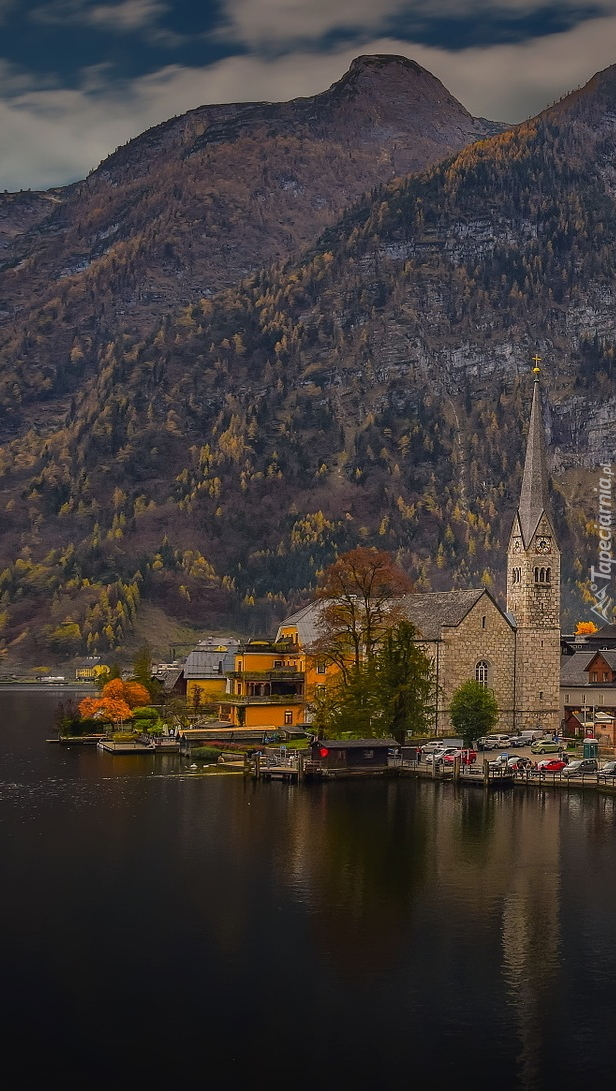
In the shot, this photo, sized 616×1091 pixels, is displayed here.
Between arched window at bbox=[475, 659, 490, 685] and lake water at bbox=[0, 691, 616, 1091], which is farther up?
arched window at bbox=[475, 659, 490, 685]

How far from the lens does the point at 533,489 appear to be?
13438cm

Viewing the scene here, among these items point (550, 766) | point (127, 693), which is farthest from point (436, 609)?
point (127, 693)

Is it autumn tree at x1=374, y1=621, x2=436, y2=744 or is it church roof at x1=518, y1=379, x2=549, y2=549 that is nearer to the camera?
autumn tree at x1=374, y1=621, x2=436, y2=744

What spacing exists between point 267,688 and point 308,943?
3083 inches

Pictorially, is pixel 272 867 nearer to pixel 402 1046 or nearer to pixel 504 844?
pixel 504 844

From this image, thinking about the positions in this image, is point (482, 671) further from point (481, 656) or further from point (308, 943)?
point (308, 943)

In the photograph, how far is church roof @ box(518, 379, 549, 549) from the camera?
12975 centimetres

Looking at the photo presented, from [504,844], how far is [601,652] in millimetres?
56526

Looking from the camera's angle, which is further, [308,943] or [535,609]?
[535,609]

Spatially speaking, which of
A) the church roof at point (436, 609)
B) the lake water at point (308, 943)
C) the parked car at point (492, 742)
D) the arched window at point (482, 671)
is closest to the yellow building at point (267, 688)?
the church roof at point (436, 609)

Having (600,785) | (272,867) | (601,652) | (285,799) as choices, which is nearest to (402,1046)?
(272,867)

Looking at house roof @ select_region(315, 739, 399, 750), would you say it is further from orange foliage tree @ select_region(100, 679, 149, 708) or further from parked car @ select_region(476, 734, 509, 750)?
orange foliage tree @ select_region(100, 679, 149, 708)

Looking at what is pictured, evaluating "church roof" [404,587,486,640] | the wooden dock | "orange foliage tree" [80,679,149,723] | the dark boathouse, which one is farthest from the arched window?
"orange foliage tree" [80,679,149,723]

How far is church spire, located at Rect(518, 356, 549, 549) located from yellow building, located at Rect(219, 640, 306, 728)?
78.7 feet
